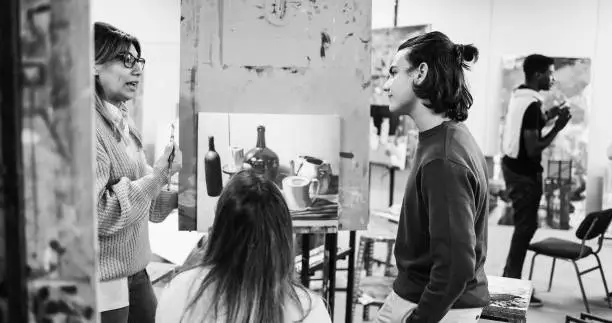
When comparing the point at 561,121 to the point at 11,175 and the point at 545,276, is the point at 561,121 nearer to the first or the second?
the point at 545,276

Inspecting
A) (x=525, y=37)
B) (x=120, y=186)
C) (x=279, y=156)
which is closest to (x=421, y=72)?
(x=279, y=156)

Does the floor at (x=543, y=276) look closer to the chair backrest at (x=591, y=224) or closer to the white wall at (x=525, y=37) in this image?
the chair backrest at (x=591, y=224)

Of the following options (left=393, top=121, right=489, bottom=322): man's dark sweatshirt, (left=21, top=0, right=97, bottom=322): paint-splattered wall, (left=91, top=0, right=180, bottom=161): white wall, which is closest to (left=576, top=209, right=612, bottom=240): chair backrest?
(left=393, top=121, right=489, bottom=322): man's dark sweatshirt

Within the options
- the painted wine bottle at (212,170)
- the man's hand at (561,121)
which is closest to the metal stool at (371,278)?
the man's hand at (561,121)

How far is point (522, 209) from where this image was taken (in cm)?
369

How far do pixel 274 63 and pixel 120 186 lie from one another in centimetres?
60

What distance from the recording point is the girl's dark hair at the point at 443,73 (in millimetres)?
1487

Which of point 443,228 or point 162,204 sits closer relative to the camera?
point 443,228

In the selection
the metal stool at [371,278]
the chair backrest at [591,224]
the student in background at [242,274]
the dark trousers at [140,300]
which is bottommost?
the metal stool at [371,278]

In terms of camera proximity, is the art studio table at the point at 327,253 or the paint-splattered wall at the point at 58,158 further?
the art studio table at the point at 327,253

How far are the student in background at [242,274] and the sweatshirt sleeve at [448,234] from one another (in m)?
0.32

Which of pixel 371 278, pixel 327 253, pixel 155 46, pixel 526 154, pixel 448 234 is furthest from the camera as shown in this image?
pixel 155 46

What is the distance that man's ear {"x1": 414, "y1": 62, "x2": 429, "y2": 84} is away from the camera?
1.50m

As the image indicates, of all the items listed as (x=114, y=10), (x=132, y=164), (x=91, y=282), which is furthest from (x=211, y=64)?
(x=114, y=10)
